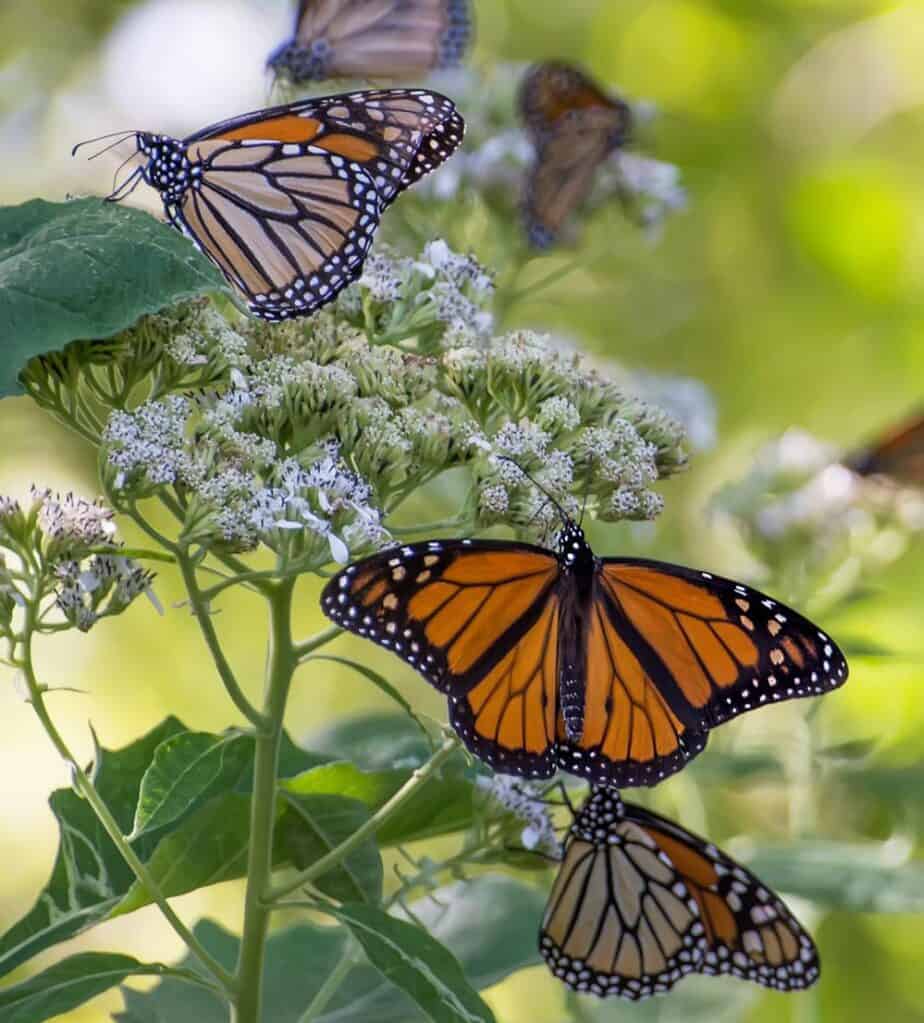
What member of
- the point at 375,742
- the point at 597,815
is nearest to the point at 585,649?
the point at 597,815

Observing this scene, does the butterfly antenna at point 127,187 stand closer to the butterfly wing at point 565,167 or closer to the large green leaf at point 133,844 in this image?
the large green leaf at point 133,844

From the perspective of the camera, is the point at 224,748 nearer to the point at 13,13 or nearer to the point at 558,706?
the point at 558,706

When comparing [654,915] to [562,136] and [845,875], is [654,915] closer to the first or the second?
[845,875]

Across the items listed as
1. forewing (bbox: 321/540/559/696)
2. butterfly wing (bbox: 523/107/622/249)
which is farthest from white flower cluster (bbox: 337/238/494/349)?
butterfly wing (bbox: 523/107/622/249)

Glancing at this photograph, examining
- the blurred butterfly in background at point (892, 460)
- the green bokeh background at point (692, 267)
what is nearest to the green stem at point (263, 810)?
the blurred butterfly in background at point (892, 460)

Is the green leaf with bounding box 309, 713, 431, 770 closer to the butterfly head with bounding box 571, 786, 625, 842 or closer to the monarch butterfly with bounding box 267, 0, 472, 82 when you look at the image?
the butterfly head with bounding box 571, 786, 625, 842

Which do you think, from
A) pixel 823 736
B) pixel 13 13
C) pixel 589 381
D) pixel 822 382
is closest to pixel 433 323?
pixel 589 381
